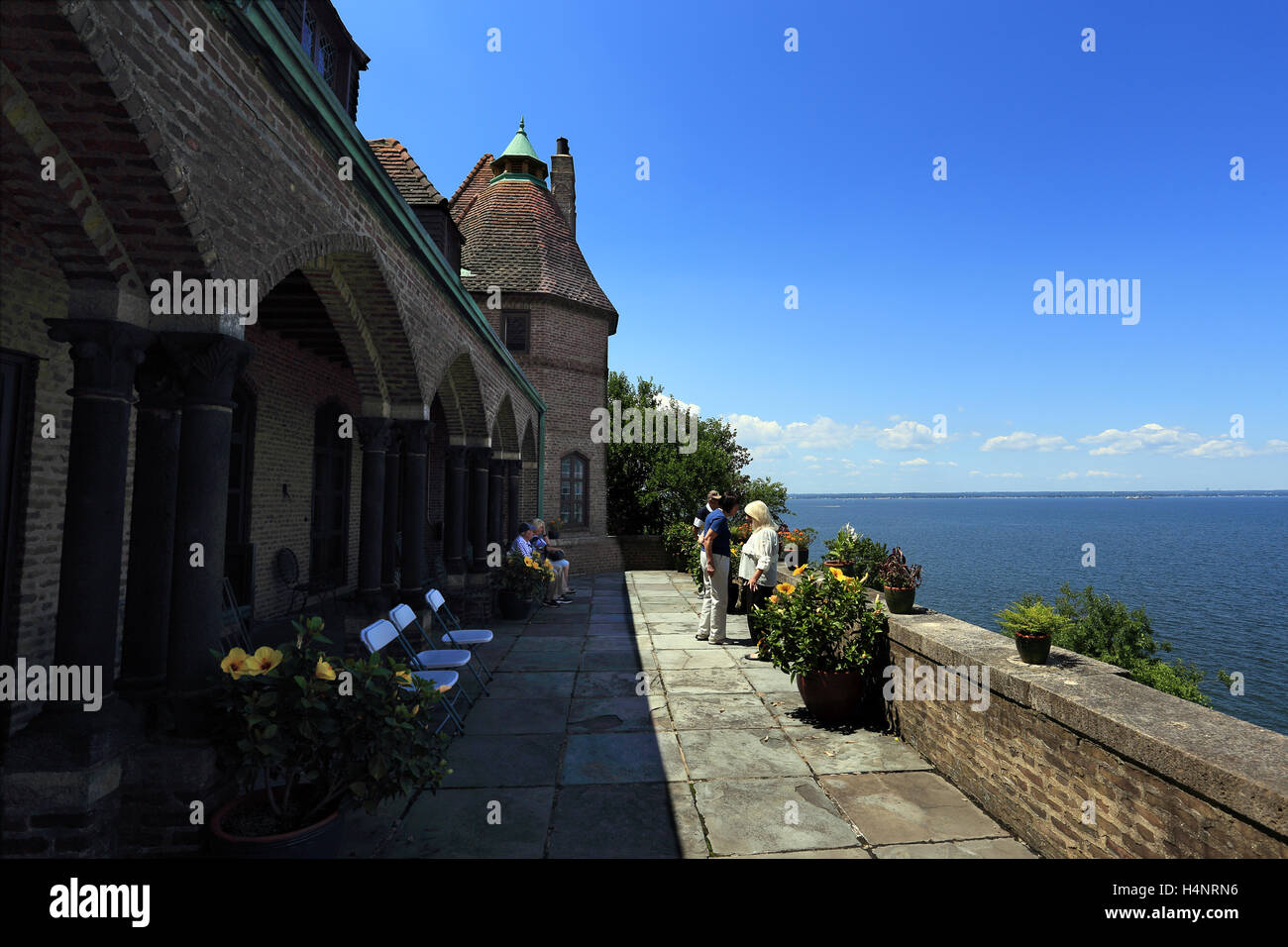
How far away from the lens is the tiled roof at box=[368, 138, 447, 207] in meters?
9.44

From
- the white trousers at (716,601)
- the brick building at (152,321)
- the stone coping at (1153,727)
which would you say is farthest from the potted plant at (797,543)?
the stone coping at (1153,727)

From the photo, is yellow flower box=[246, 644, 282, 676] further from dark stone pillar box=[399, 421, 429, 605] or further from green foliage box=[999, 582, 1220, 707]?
green foliage box=[999, 582, 1220, 707]

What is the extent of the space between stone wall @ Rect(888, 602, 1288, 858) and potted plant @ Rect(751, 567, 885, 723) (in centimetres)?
85

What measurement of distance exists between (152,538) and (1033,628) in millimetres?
5397

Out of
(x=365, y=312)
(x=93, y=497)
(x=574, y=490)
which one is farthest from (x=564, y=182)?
(x=93, y=497)

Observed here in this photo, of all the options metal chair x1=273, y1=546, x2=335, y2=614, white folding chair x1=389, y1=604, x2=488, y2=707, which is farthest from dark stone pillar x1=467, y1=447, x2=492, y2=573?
white folding chair x1=389, y1=604, x2=488, y2=707

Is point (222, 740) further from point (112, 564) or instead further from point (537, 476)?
point (537, 476)

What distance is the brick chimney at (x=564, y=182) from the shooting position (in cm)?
2278

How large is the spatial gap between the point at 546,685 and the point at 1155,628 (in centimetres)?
3219

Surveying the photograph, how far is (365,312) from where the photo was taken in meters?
6.84

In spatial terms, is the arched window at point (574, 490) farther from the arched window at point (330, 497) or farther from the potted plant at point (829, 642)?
the potted plant at point (829, 642)

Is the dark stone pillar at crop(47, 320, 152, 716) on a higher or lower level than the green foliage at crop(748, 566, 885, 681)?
higher

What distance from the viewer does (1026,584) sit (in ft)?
135
